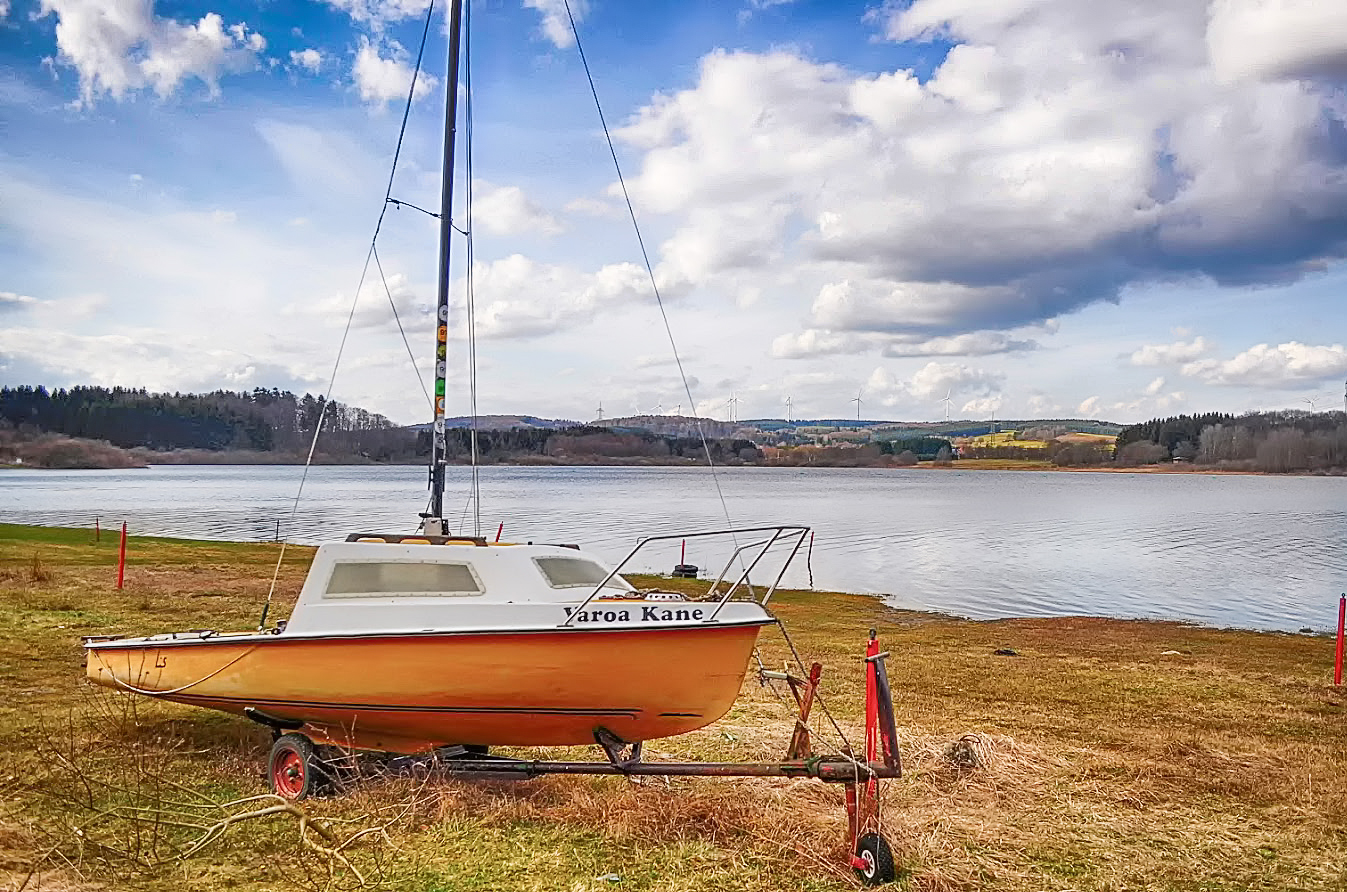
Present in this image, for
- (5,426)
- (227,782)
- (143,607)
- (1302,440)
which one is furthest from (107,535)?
(1302,440)

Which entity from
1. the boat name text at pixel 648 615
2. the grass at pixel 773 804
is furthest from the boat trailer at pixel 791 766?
the boat name text at pixel 648 615

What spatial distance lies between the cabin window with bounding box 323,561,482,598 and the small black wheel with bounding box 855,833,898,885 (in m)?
3.41

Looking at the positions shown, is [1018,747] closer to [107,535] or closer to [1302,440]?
[107,535]

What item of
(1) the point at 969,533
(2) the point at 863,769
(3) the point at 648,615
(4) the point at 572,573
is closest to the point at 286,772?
(4) the point at 572,573

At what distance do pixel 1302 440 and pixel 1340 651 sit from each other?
205 meters

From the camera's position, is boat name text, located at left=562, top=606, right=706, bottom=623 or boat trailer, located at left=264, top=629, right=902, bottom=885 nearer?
boat trailer, located at left=264, top=629, right=902, bottom=885

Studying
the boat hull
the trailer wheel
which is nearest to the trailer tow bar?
the boat hull

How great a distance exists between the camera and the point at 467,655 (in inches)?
296

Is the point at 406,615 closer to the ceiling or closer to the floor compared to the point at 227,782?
closer to the ceiling

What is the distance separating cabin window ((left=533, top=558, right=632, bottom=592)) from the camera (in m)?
8.09

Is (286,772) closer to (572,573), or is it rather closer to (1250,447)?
(572,573)

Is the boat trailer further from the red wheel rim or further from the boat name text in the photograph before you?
the boat name text

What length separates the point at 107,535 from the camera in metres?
36.9

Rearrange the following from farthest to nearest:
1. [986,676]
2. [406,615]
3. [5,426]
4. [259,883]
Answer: [5,426]
[986,676]
[406,615]
[259,883]
